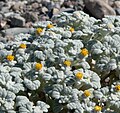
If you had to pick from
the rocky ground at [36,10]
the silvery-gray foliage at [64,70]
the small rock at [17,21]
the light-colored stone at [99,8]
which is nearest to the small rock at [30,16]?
the rocky ground at [36,10]

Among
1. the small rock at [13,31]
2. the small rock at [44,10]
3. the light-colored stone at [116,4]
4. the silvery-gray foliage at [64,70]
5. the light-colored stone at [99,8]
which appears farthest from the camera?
the light-colored stone at [116,4]

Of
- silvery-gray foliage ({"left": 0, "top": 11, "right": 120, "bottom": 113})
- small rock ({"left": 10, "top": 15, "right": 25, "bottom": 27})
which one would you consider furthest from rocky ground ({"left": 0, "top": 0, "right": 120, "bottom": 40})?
silvery-gray foliage ({"left": 0, "top": 11, "right": 120, "bottom": 113})

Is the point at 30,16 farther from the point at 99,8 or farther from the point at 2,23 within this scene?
the point at 99,8

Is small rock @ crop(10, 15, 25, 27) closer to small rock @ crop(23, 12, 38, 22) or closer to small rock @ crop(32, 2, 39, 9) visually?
small rock @ crop(23, 12, 38, 22)

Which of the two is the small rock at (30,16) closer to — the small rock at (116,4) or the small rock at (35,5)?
the small rock at (35,5)

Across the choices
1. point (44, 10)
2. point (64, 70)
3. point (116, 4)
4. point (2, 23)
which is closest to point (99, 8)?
point (116, 4)

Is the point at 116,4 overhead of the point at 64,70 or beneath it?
→ beneath

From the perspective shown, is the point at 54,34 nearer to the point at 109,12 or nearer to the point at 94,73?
the point at 94,73

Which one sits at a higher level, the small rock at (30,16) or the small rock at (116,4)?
the small rock at (116,4)
